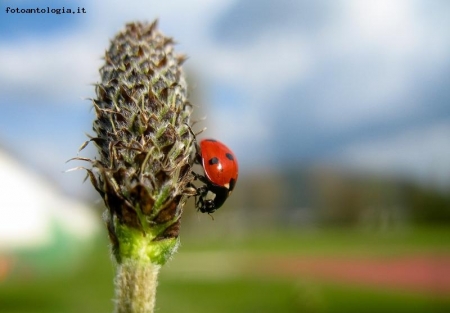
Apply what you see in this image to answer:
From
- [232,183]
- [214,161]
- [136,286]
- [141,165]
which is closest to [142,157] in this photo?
[141,165]

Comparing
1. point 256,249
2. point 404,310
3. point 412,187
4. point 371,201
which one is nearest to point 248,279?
point 404,310

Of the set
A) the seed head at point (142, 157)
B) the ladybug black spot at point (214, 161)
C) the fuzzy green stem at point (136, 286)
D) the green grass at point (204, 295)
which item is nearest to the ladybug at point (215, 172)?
the ladybug black spot at point (214, 161)

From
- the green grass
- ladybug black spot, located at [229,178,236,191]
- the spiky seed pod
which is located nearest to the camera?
the spiky seed pod

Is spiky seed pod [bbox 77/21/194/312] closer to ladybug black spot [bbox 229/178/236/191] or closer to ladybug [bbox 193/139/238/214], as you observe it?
ladybug [bbox 193/139/238/214]

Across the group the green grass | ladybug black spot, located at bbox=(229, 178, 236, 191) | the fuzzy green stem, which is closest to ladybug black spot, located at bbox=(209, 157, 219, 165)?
ladybug black spot, located at bbox=(229, 178, 236, 191)

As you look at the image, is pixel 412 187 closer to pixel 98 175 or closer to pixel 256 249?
pixel 256 249

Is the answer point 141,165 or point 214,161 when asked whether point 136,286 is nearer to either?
point 141,165
